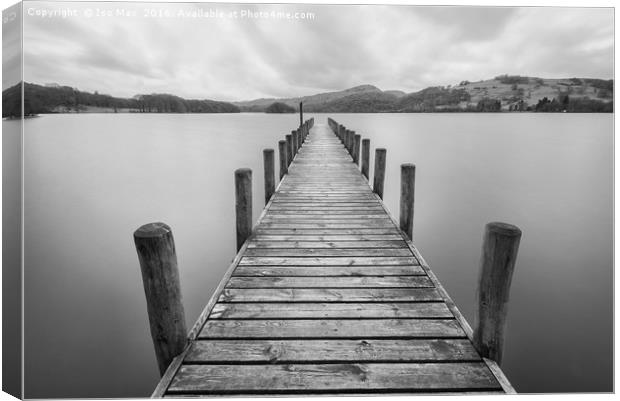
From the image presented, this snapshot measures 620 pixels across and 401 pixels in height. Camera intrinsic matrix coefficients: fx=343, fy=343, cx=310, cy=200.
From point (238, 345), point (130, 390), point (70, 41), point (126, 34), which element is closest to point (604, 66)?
point (238, 345)

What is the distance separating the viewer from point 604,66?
2.97 m

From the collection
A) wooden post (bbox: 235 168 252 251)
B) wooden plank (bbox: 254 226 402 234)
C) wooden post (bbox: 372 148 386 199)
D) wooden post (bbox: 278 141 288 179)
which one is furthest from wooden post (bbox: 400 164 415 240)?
wooden post (bbox: 278 141 288 179)

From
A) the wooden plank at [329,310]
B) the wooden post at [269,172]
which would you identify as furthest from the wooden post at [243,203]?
the wooden post at [269,172]

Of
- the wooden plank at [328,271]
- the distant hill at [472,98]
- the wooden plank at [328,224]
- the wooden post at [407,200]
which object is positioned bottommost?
the wooden plank at [328,271]

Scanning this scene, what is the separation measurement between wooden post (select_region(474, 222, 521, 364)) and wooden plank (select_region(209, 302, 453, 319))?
1.33 feet

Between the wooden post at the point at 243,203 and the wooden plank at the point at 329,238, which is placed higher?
the wooden post at the point at 243,203

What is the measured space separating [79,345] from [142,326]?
2.39 feet

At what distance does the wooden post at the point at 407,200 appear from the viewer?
395 centimetres

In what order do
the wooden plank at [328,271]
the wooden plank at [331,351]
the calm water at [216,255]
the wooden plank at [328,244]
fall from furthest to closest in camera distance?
the calm water at [216,255] < the wooden plank at [328,244] < the wooden plank at [328,271] < the wooden plank at [331,351]

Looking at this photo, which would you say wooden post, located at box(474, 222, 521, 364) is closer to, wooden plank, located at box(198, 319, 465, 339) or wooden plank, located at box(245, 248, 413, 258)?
wooden plank, located at box(198, 319, 465, 339)

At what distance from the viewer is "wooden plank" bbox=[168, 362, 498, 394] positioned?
1.79 metres

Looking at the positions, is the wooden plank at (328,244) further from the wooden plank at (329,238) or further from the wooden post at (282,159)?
the wooden post at (282,159)

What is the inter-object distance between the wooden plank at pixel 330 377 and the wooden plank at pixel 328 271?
1.07 m

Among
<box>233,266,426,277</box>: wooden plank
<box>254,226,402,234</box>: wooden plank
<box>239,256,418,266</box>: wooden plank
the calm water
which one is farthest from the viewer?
the calm water
